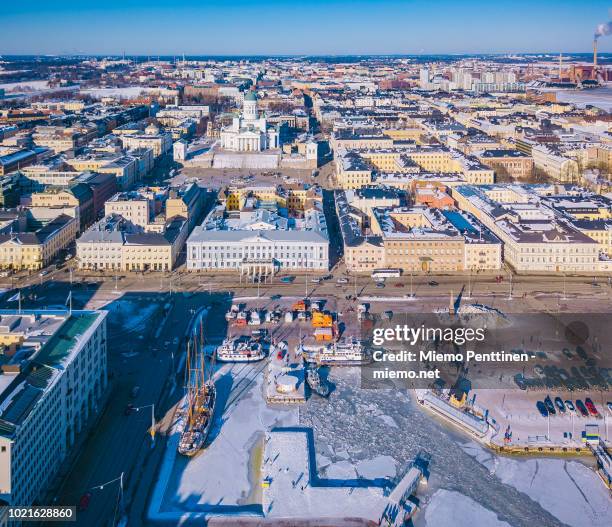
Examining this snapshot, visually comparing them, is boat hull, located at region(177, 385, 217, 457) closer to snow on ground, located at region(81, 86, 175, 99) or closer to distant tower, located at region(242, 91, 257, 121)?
distant tower, located at region(242, 91, 257, 121)

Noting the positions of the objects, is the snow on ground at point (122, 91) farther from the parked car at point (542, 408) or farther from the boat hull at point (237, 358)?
the parked car at point (542, 408)

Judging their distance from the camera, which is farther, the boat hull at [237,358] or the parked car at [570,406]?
the boat hull at [237,358]

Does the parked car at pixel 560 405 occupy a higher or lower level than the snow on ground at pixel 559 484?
higher

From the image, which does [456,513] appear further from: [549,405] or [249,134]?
[249,134]

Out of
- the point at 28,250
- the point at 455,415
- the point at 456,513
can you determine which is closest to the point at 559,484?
the point at 456,513

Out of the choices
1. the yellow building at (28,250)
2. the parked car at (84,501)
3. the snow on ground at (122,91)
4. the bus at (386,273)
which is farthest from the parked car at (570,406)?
the snow on ground at (122,91)

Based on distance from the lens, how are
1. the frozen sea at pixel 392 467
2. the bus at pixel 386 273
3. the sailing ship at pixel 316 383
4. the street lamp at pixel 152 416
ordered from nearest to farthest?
the frozen sea at pixel 392 467 < the street lamp at pixel 152 416 < the sailing ship at pixel 316 383 < the bus at pixel 386 273

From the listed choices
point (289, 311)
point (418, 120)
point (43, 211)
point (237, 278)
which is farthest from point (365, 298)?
point (418, 120)

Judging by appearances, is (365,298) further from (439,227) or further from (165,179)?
(165,179)
